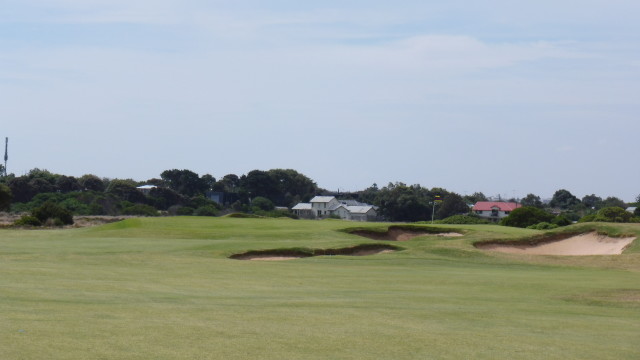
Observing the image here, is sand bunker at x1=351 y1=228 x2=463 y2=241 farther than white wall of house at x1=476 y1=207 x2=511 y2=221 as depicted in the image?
No

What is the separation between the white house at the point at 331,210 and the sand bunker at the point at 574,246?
9079 cm

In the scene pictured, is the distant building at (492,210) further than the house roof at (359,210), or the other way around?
the distant building at (492,210)

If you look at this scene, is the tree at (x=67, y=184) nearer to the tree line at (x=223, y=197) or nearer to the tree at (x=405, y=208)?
the tree line at (x=223, y=197)

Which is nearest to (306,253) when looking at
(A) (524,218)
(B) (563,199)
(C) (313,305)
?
(C) (313,305)

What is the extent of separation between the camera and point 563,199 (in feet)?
560

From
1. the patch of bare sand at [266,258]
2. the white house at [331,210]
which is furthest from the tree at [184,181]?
the patch of bare sand at [266,258]

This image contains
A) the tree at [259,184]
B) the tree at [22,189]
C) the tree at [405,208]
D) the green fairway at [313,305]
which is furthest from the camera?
the tree at [259,184]

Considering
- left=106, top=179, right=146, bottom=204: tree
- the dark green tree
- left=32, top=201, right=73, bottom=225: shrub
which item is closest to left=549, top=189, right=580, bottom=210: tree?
left=106, top=179, right=146, bottom=204: tree

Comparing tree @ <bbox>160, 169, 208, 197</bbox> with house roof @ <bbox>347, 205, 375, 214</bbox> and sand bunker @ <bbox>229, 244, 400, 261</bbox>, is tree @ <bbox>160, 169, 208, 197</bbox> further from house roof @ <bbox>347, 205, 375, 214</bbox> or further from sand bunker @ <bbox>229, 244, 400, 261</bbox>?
sand bunker @ <bbox>229, 244, 400, 261</bbox>

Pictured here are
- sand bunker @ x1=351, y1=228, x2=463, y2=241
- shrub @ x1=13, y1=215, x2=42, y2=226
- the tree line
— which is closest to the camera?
sand bunker @ x1=351, y1=228, x2=463, y2=241

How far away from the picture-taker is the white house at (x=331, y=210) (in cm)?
13425

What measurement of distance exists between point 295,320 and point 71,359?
5316 millimetres

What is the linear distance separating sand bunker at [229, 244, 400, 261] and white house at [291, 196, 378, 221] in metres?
93.8

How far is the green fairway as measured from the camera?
12.8m
